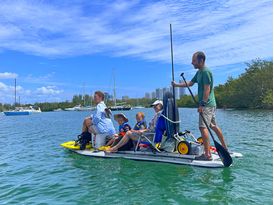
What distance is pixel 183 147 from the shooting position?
9.33 m

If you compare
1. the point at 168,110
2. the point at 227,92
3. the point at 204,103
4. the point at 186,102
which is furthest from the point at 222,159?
the point at 186,102

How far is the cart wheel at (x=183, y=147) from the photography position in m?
9.27

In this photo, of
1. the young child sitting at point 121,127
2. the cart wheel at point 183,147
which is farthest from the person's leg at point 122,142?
the cart wheel at point 183,147

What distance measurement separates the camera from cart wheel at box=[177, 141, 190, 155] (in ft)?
30.4

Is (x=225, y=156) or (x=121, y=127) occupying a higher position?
(x=121, y=127)

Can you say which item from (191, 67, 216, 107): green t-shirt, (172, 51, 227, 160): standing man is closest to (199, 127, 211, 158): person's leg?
(172, 51, 227, 160): standing man

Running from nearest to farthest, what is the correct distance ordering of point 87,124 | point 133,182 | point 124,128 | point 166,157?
point 133,182
point 166,157
point 124,128
point 87,124

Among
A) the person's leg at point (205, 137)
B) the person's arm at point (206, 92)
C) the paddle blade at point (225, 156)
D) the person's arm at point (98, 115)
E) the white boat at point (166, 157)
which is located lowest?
the white boat at point (166, 157)

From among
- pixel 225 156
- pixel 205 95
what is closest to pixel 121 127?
pixel 205 95

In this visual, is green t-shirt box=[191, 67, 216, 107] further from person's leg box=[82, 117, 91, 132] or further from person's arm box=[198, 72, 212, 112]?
person's leg box=[82, 117, 91, 132]

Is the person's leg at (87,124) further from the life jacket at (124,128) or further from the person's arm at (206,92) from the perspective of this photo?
the person's arm at (206,92)

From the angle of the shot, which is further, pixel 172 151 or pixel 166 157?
pixel 172 151

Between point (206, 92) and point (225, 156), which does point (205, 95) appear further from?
point (225, 156)

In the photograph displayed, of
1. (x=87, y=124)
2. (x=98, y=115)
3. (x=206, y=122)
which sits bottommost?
(x=87, y=124)
